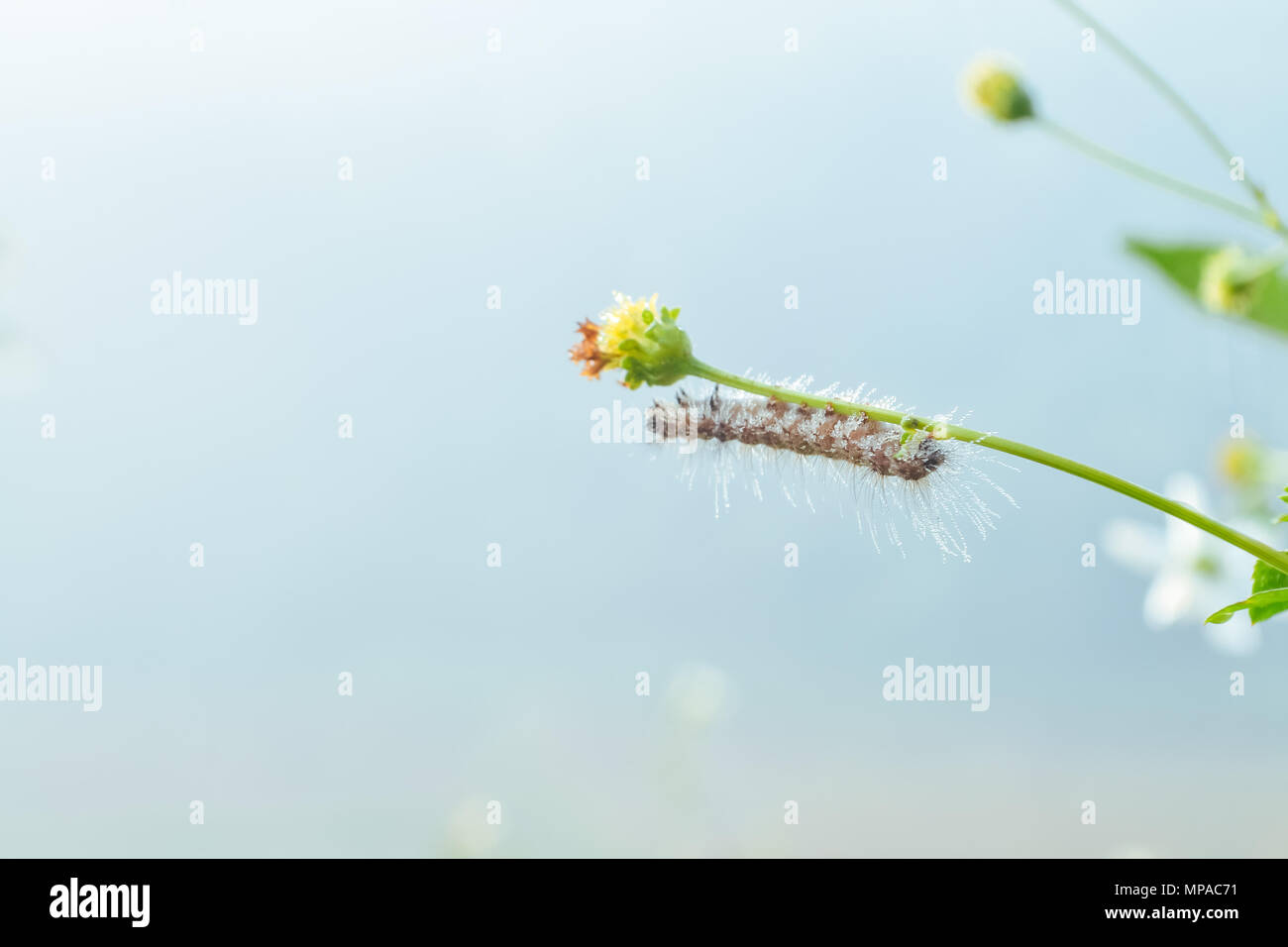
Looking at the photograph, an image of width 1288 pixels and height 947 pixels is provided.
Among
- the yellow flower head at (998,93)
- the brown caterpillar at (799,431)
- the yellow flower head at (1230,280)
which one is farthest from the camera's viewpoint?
the yellow flower head at (998,93)

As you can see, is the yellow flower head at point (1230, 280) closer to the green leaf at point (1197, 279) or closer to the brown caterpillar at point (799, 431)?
the green leaf at point (1197, 279)

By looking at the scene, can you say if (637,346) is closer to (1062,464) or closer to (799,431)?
(799,431)

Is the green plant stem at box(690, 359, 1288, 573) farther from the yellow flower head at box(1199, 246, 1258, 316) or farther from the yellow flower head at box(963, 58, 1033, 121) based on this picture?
the yellow flower head at box(963, 58, 1033, 121)

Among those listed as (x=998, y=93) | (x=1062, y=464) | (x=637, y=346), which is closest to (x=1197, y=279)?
(x=1062, y=464)

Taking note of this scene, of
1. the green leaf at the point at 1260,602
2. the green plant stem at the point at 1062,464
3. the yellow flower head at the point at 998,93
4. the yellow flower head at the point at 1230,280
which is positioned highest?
the yellow flower head at the point at 998,93

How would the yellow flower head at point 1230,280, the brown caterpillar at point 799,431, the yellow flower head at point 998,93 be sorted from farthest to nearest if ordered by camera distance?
the yellow flower head at point 998,93 < the brown caterpillar at point 799,431 < the yellow flower head at point 1230,280

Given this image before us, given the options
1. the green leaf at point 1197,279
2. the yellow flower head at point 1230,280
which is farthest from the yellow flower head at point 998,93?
the yellow flower head at point 1230,280

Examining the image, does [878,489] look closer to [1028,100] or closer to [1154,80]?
[1154,80]

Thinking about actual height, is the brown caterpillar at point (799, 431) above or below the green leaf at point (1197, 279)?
below
